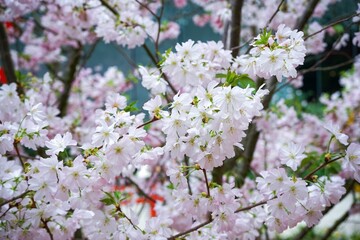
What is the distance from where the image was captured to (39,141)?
1.22 metres

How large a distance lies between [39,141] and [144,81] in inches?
14.9

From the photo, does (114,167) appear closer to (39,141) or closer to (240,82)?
(39,141)

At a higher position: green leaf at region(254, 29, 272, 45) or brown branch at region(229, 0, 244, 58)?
brown branch at region(229, 0, 244, 58)

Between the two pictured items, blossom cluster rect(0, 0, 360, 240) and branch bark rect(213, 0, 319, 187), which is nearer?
blossom cluster rect(0, 0, 360, 240)

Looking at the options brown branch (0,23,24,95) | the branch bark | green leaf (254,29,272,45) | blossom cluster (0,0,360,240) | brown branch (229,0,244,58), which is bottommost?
blossom cluster (0,0,360,240)

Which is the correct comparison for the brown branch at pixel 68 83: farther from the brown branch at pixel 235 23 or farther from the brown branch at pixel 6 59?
the brown branch at pixel 235 23

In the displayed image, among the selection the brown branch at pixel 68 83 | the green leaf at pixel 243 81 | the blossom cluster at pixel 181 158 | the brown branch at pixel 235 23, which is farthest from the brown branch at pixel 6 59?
the green leaf at pixel 243 81

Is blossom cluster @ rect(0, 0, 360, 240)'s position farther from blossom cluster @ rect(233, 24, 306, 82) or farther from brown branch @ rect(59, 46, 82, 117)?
brown branch @ rect(59, 46, 82, 117)

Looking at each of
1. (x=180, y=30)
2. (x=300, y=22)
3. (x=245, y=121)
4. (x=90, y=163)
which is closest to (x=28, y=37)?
(x=180, y=30)

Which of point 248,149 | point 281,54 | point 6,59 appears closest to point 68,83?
point 6,59

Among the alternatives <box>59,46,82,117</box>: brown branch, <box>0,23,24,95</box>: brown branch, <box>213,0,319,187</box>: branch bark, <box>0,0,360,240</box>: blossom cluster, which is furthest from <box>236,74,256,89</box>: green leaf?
<box>59,46,82,117</box>: brown branch

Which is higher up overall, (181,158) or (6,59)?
(6,59)

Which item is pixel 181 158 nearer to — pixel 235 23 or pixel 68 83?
pixel 235 23

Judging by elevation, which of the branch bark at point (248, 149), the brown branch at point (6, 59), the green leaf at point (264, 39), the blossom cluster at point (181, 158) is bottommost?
the blossom cluster at point (181, 158)
